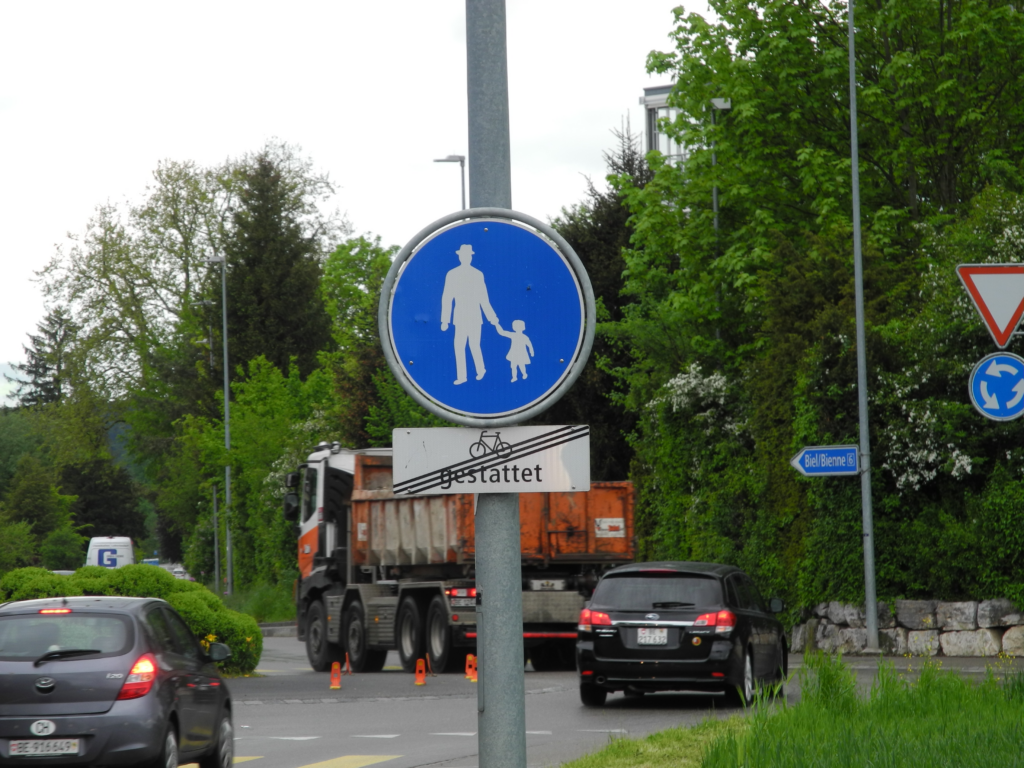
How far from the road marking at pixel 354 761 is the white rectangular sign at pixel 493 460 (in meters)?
7.99

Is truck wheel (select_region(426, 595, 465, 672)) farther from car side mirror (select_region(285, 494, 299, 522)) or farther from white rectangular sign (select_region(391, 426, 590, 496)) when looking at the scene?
white rectangular sign (select_region(391, 426, 590, 496))

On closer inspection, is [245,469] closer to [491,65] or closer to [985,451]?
[985,451]

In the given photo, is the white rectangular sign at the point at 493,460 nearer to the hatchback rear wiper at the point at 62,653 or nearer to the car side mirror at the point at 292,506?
the hatchback rear wiper at the point at 62,653

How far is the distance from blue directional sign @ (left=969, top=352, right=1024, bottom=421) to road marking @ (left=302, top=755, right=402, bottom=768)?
17.9ft

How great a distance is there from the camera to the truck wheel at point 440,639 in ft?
74.7

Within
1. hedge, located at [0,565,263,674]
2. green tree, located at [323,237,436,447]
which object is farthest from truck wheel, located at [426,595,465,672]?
green tree, located at [323,237,436,447]

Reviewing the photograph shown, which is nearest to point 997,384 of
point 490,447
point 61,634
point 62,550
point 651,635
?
point 651,635

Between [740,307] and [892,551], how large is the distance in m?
7.83

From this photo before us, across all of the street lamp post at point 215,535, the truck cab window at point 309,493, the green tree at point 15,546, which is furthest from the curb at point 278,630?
the truck cab window at point 309,493

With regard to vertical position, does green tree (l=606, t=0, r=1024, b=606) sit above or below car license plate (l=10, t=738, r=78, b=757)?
above

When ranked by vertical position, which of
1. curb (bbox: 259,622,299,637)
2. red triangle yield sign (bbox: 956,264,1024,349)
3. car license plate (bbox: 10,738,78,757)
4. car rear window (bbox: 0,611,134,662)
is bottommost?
curb (bbox: 259,622,299,637)

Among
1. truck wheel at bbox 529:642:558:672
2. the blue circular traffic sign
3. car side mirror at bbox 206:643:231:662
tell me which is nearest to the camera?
the blue circular traffic sign

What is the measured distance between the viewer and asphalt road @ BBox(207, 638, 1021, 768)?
501 inches

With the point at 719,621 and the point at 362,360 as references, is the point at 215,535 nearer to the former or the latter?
the point at 362,360
